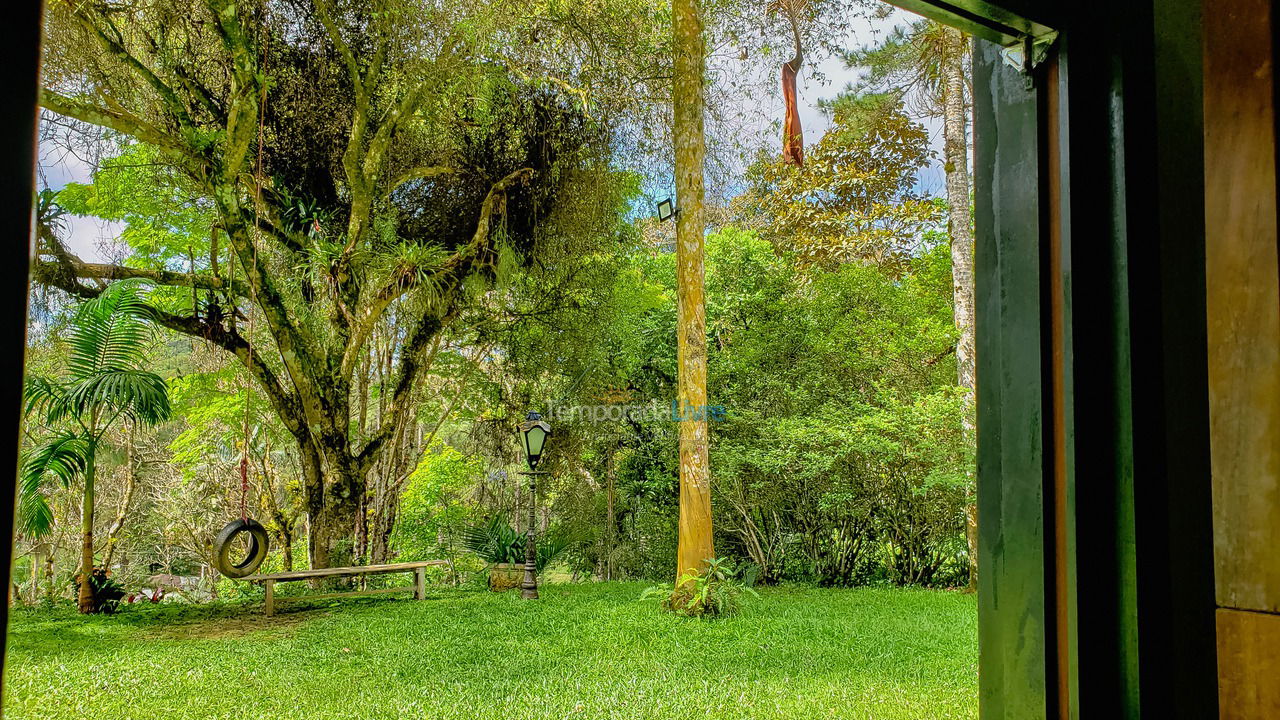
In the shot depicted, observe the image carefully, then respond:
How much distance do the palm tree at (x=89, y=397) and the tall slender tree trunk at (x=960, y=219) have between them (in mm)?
6422

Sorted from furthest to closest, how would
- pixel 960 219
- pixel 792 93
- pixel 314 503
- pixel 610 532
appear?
pixel 610 532 → pixel 792 93 → pixel 314 503 → pixel 960 219

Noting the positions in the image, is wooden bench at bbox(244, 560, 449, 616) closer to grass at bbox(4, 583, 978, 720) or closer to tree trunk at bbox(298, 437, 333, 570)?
grass at bbox(4, 583, 978, 720)

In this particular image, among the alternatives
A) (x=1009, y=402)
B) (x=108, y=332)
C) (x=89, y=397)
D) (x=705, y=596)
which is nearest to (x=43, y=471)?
(x=89, y=397)

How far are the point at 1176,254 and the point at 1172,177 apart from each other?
119mm

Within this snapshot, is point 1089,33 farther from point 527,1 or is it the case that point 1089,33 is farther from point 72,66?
point 72,66

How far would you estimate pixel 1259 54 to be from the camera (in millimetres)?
1110

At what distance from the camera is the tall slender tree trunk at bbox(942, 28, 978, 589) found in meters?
6.66

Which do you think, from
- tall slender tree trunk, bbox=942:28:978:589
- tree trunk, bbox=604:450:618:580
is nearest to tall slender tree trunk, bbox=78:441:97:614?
tree trunk, bbox=604:450:618:580

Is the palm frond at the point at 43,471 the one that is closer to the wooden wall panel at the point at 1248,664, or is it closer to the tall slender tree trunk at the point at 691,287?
the tall slender tree trunk at the point at 691,287

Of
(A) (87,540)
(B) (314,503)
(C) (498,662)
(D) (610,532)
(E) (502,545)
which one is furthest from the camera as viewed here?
(D) (610,532)

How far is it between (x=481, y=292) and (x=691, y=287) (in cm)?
294

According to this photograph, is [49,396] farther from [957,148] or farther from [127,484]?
[957,148]

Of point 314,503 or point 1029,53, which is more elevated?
point 1029,53

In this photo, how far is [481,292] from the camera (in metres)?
7.84
